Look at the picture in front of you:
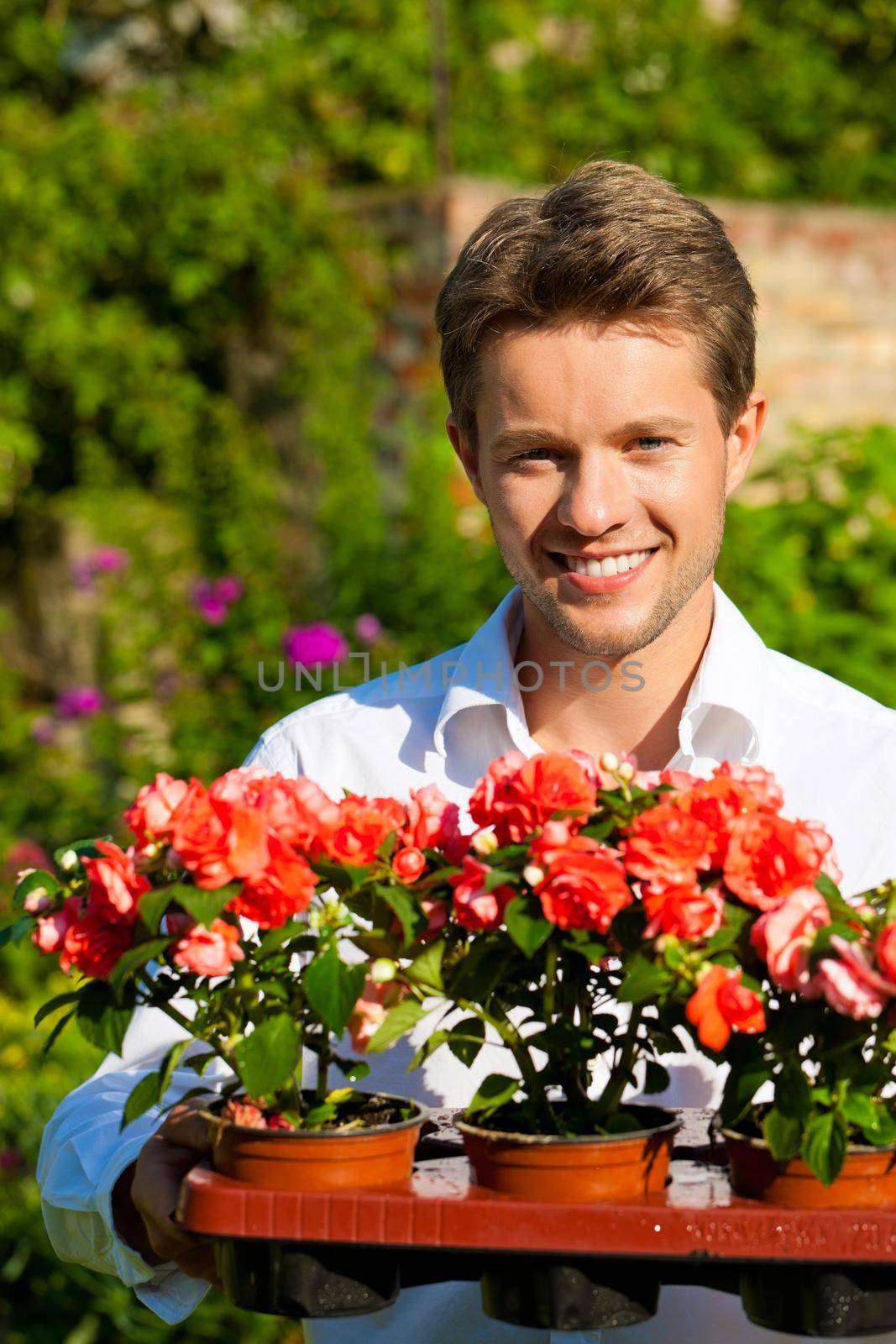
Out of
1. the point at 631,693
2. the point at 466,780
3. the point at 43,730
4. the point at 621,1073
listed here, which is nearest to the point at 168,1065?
the point at 621,1073

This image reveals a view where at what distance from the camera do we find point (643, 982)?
4.00 feet

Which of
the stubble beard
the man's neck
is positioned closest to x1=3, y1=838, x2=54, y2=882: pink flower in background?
the man's neck

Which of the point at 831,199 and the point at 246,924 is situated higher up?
the point at 831,199

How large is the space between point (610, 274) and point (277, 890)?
2.69ft

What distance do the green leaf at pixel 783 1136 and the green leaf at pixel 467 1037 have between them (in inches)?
9.9

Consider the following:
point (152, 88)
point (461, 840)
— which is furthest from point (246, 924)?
point (152, 88)

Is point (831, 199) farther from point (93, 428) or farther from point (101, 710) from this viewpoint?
point (101, 710)

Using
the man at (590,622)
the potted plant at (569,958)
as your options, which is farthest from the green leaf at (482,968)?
the man at (590,622)

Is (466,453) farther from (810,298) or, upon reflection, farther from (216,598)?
(810,298)

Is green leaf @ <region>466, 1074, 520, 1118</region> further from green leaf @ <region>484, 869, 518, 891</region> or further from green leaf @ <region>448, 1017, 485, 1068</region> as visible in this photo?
green leaf @ <region>484, 869, 518, 891</region>

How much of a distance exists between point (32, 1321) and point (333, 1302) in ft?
8.80

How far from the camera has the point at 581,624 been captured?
1.85 meters

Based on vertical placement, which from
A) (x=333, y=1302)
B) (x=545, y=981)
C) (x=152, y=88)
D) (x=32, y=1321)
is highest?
(x=152, y=88)

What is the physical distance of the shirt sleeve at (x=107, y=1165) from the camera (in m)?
1.64
